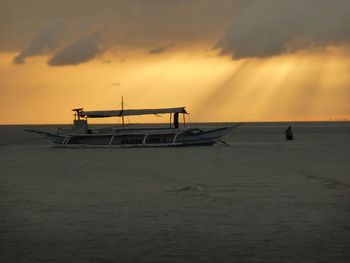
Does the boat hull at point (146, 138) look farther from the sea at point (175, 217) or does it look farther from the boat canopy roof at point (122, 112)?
the sea at point (175, 217)

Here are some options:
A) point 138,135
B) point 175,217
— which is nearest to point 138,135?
point 138,135

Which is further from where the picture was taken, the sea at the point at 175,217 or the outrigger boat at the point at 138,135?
the outrigger boat at the point at 138,135

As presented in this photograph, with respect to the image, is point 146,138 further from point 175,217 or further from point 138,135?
point 175,217

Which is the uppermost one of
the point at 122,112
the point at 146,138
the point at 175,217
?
the point at 122,112

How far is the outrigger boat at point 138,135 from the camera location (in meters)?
67.2

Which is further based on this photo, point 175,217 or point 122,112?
point 122,112

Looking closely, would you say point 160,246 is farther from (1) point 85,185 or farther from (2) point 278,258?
(1) point 85,185

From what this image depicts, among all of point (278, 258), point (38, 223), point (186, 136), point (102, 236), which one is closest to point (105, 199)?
point (38, 223)

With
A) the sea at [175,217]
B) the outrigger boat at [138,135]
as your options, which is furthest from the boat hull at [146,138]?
the sea at [175,217]

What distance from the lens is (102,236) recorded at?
16125mm

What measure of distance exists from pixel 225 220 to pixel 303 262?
213 inches

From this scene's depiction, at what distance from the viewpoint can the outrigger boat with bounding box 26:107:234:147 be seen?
67.2 m

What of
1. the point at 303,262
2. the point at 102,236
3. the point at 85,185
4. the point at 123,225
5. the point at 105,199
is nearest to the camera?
the point at 303,262

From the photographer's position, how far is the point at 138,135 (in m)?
68.8
